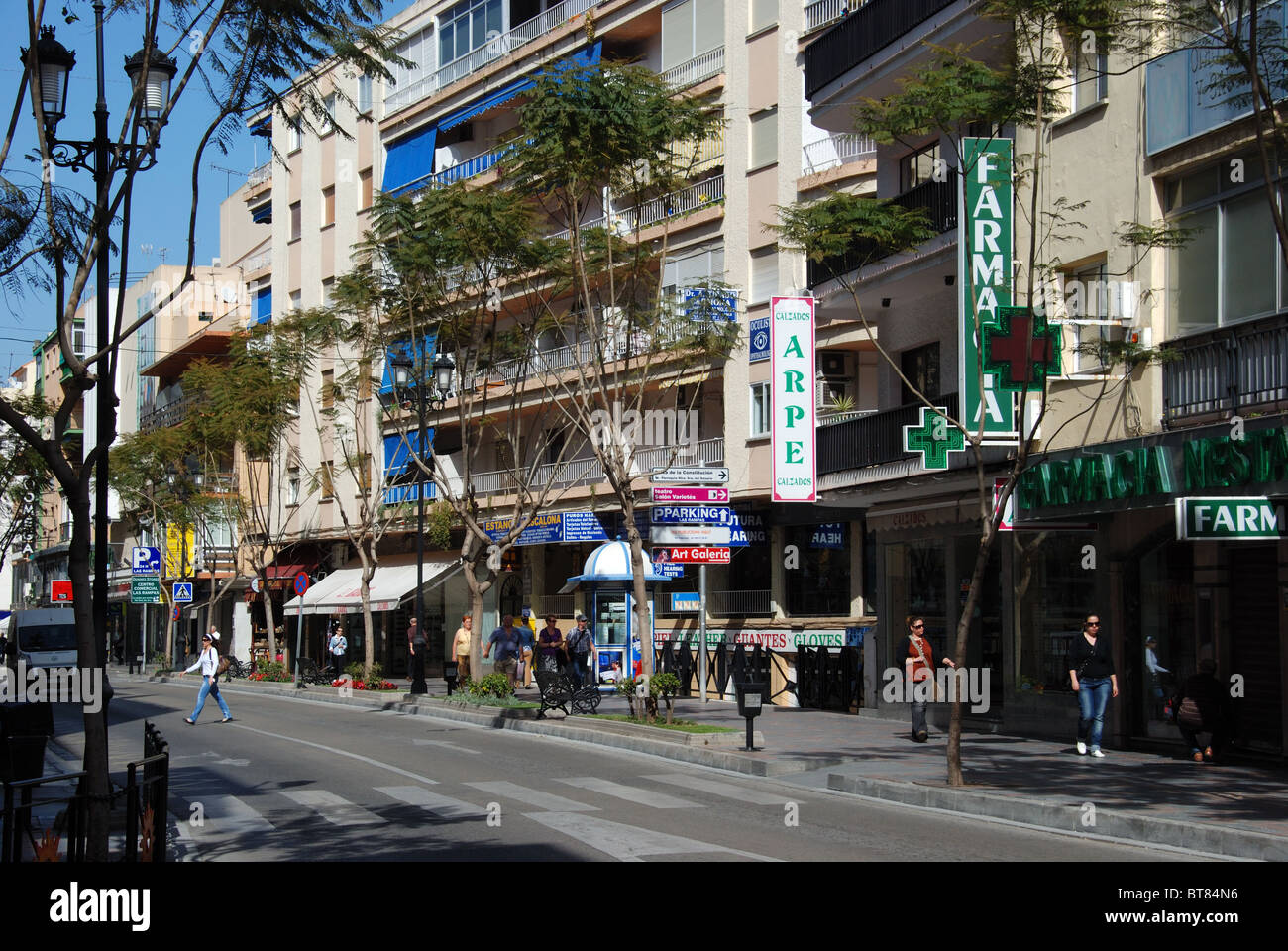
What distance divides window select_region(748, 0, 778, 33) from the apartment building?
7.40m

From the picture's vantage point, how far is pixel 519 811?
13.3m

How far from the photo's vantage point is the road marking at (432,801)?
13.2 meters

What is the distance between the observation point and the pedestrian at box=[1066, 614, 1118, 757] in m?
17.8

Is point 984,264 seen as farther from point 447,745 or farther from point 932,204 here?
point 447,745

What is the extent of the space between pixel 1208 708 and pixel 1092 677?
1.42m

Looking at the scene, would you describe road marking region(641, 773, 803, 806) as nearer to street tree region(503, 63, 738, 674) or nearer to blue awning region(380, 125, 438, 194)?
street tree region(503, 63, 738, 674)

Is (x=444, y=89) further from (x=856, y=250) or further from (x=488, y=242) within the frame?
(x=856, y=250)

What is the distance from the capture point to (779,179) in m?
31.9

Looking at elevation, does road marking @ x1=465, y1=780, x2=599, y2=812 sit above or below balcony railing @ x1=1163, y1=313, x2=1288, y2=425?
below

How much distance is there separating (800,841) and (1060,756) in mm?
7959

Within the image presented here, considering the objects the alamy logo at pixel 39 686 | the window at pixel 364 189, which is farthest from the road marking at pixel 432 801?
the window at pixel 364 189

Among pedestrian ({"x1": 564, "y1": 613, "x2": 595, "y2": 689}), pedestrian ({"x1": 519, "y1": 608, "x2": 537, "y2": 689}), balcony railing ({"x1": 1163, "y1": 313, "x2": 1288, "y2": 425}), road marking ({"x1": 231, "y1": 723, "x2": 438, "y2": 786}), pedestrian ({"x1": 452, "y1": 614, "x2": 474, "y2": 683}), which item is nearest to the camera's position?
balcony railing ({"x1": 1163, "y1": 313, "x2": 1288, "y2": 425})
